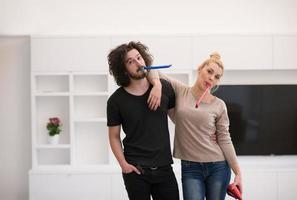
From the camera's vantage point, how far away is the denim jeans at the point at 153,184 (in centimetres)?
200

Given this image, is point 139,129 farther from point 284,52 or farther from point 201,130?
point 284,52

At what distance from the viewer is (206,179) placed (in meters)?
2.13

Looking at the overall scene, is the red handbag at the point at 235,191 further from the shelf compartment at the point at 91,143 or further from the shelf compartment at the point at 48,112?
the shelf compartment at the point at 48,112

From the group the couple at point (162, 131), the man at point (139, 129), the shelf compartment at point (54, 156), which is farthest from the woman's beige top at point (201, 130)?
the shelf compartment at point (54, 156)

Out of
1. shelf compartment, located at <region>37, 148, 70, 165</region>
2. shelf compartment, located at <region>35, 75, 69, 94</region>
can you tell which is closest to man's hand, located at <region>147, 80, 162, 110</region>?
shelf compartment, located at <region>35, 75, 69, 94</region>

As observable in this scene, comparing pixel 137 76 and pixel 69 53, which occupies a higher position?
pixel 69 53

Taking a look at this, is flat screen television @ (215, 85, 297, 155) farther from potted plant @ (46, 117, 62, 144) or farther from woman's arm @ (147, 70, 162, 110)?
woman's arm @ (147, 70, 162, 110)

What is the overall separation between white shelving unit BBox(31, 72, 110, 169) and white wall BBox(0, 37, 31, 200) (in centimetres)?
15

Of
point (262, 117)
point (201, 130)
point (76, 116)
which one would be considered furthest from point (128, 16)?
point (201, 130)

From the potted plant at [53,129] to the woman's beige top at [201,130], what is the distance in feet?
6.91

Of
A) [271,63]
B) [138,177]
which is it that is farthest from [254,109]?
[138,177]

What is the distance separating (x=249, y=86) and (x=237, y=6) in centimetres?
84

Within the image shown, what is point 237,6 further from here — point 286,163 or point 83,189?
point 83,189

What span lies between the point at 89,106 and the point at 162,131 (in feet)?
7.21
